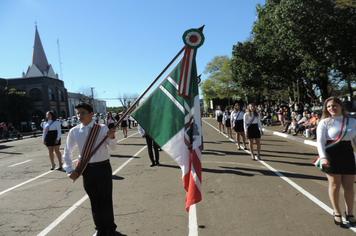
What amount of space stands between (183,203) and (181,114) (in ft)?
6.28

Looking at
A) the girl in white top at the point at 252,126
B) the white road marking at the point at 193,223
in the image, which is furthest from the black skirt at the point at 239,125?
the white road marking at the point at 193,223

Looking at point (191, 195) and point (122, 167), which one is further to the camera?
point (122, 167)

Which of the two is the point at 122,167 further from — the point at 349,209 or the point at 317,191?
the point at 349,209

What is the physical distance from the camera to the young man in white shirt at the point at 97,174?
3.47 metres

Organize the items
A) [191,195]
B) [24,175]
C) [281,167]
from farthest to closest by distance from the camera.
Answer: [24,175] < [281,167] < [191,195]

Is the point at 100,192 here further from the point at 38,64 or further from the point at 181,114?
the point at 38,64

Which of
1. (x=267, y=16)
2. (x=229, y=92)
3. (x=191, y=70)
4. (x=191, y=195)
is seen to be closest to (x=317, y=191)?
(x=191, y=195)

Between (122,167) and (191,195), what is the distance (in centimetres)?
518

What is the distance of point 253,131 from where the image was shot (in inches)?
311

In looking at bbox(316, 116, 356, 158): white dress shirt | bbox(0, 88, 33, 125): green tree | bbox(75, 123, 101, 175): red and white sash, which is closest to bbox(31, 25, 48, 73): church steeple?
bbox(0, 88, 33, 125): green tree

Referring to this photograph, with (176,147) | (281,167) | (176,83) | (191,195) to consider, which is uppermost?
(176,83)

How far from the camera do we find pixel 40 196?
221 inches

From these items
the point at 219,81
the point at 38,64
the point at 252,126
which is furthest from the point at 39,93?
the point at 252,126

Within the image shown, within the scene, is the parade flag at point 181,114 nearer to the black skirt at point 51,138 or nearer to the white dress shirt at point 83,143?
the white dress shirt at point 83,143
